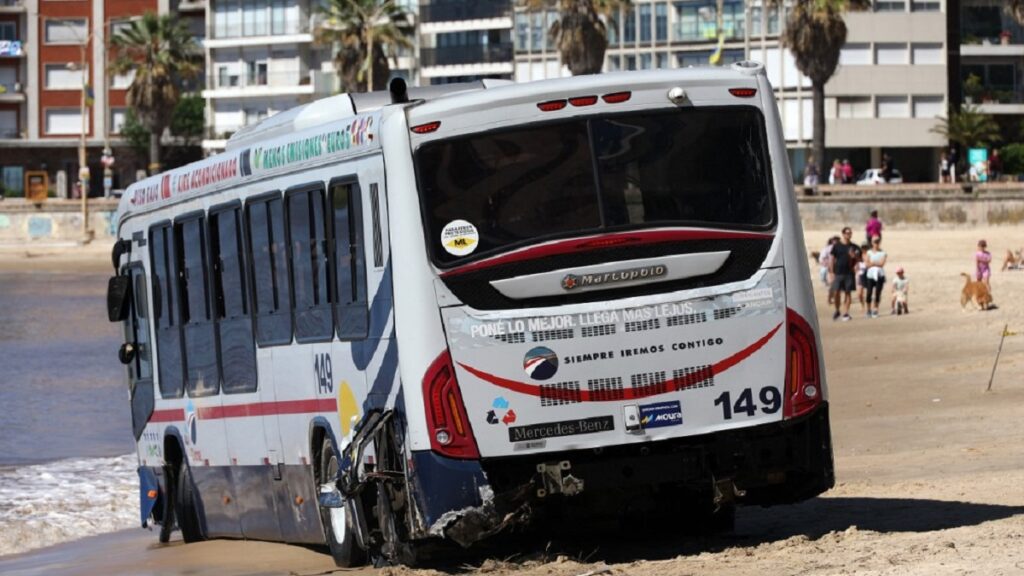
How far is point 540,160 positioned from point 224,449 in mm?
4851

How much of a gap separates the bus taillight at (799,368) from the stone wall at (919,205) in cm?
5842

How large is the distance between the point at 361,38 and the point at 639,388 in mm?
80230

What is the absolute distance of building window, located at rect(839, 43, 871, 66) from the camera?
93312 millimetres

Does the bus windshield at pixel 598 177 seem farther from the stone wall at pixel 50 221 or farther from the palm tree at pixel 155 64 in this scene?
the palm tree at pixel 155 64

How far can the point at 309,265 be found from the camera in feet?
40.5

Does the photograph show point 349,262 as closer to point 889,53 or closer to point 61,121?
point 889,53

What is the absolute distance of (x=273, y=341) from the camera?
13.1 meters

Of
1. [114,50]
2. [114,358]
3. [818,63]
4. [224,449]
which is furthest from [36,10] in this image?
[224,449]

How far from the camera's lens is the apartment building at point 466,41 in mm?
103938

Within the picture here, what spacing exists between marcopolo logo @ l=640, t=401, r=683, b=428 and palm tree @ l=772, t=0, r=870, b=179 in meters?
66.7

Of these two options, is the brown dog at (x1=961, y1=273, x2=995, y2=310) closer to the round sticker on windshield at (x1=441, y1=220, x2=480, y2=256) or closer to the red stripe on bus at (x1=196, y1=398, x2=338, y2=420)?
the red stripe on bus at (x1=196, y1=398, x2=338, y2=420)

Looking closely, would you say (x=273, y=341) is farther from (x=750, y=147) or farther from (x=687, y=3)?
(x=687, y=3)

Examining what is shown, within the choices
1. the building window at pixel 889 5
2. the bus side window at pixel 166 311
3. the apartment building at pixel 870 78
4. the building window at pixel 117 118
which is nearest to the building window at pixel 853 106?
the apartment building at pixel 870 78

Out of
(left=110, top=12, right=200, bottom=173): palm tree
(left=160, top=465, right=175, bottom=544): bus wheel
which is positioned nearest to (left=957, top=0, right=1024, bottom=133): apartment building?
(left=110, top=12, right=200, bottom=173): palm tree
